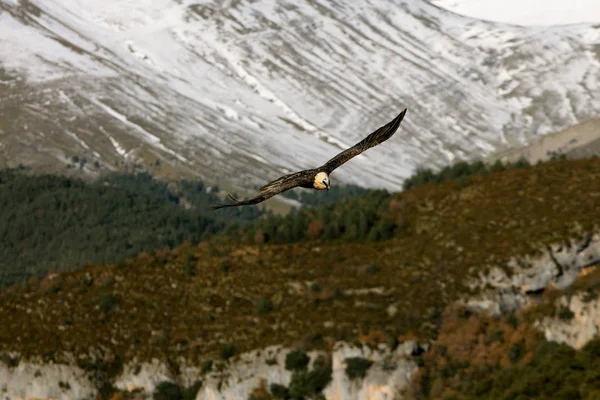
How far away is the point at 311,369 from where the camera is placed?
11169cm

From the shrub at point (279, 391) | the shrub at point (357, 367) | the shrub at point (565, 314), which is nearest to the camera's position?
the shrub at point (279, 391)

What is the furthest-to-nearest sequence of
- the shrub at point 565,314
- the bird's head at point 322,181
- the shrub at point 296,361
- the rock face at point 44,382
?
1. the rock face at point 44,382
2. the shrub at point 296,361
3. the shrub at point 565,314
4. the bird's head at point 322,181

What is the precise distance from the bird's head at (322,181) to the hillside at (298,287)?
77.7m

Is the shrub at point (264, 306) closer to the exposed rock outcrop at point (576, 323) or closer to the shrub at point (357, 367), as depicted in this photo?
the shrub at point (357, 367)

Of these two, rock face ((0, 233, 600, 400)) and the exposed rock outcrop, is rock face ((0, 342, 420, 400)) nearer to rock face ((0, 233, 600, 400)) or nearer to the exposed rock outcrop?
rock face ((0, 233, 600, 400))

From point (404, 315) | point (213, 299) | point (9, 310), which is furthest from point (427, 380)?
point (9, 310)

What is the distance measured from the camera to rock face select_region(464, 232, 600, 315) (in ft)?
410

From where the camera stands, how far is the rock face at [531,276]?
125000 mm

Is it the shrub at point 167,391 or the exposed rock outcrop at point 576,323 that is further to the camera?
the shrub at point 167,391

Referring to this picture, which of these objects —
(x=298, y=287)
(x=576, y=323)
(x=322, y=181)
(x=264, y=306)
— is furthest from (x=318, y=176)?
(x=298, y=287)

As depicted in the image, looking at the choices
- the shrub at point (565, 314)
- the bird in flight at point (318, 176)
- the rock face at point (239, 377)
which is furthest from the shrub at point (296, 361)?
the bird in flight at point (318, 176)

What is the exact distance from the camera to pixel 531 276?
415 ft

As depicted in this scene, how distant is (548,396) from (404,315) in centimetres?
4132

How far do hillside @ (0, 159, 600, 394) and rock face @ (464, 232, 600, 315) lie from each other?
1.13 metres
